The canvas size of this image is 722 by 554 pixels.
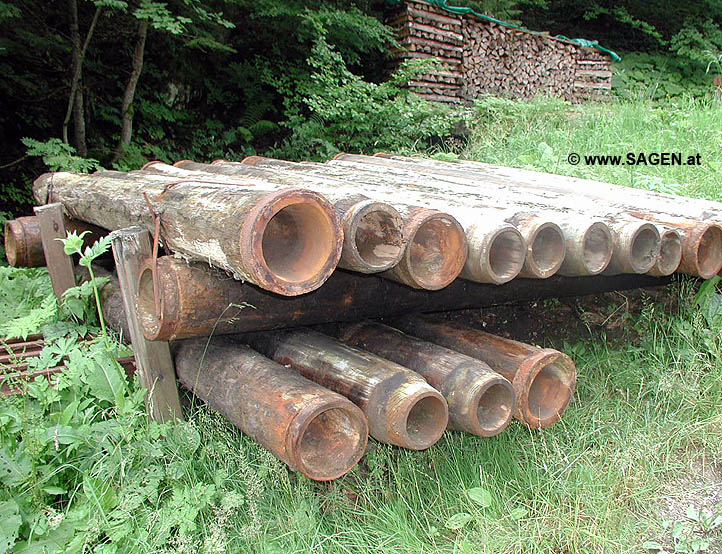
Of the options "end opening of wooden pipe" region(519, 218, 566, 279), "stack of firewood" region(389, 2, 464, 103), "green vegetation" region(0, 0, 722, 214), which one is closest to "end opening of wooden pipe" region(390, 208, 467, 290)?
"end opening of wooden pipe" region(519, 218, 566, 279)

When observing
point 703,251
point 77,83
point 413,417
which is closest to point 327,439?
point 413,417

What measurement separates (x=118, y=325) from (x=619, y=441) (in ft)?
9.99

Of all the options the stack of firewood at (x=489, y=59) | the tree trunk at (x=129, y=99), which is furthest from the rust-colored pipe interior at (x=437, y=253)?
the stack of firewood at (x=489, y=59)

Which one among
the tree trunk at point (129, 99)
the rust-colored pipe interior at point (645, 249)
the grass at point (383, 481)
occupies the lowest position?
the grass at point (383, 481)

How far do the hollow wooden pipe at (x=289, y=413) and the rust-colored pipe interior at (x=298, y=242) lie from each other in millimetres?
521

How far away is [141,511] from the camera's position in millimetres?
2500

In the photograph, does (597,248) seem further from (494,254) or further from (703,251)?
(703,251)

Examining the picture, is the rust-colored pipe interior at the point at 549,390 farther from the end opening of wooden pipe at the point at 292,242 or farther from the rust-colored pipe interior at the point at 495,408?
the end opening of wooden pipe at the point at 292,242

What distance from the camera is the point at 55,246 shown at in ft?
13.6

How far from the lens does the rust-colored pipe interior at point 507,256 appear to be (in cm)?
234

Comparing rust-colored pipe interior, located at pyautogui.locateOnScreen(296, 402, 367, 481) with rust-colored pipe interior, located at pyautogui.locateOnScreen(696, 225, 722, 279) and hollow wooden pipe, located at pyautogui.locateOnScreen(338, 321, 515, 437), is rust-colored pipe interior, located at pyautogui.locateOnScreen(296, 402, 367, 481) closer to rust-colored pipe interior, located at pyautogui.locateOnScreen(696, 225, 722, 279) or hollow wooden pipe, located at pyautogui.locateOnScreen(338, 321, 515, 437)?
hollow wooden pipe, located at pyautogui.locateOnScreen(338, 321, 515, 437)

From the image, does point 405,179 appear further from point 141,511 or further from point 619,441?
point 141,511

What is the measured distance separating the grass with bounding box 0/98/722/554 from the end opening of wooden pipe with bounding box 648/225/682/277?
2.56 ft

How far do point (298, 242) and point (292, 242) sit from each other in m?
0.03
